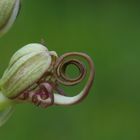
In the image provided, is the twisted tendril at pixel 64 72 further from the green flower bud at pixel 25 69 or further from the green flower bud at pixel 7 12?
the green flower bud at pixel 7 12

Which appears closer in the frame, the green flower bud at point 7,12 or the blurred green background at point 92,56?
the green flower bud at point 7,12

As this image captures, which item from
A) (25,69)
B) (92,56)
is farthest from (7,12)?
(92,56)

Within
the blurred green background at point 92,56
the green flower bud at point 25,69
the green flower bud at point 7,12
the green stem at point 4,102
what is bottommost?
the blurred green background at point 92,56

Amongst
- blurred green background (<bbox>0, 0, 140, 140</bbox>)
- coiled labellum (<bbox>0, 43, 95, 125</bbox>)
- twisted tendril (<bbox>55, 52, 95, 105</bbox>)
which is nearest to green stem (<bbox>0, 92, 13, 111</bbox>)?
coiled labellum (<bbox>0, 43, 95, 125</bbox>)

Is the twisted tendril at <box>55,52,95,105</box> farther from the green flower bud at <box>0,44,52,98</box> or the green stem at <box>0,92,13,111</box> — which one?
the green stem at <box>0,92,13,111</box>

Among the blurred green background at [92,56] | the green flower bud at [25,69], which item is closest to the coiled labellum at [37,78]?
the green flower bud at [25,69]

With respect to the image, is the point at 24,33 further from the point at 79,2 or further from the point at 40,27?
the point at 79,2
